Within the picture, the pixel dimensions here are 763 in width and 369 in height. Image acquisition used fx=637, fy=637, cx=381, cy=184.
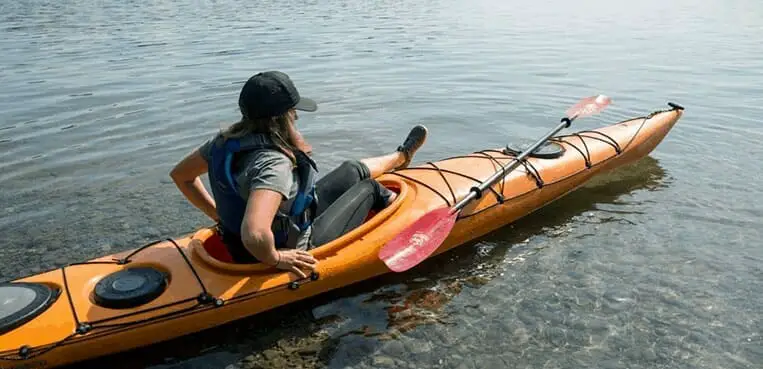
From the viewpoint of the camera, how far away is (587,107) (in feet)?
23.3

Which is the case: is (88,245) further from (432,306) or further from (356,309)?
(432,306)

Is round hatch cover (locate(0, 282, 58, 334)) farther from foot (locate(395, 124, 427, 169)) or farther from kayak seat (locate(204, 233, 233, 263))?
foot (locate(395, 124, 427, 169))

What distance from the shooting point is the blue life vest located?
3459 mm

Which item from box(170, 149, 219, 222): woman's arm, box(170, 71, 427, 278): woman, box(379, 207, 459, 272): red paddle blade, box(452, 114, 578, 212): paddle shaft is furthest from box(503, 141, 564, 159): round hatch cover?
box(170, 149, 219, 222): woman's arm

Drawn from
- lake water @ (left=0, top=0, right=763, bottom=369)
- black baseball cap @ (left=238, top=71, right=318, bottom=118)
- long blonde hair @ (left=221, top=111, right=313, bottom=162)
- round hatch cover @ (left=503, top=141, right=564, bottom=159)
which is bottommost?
lake water @ (left=0, top=0, right=763, bottom=369)

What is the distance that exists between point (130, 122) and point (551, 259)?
6796 mm

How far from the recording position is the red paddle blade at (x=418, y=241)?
4.28m

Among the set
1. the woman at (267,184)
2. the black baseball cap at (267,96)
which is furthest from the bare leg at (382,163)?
the black baseball cap at (267,96)

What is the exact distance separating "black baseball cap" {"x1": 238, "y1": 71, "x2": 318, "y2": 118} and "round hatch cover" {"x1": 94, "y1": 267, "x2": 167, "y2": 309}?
1.24m

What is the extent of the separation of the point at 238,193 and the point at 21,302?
1.38 metres

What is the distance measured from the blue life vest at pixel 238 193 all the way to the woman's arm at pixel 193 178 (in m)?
0.38

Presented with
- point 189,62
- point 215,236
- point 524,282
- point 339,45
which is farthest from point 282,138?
point 339,45

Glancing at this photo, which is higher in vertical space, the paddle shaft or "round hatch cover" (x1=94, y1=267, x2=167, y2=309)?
the paddle shaft

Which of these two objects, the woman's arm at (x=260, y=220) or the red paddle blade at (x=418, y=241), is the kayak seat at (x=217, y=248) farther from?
the red paddle blade at (x=418, y=241)
